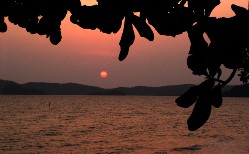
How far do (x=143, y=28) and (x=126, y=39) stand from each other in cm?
10

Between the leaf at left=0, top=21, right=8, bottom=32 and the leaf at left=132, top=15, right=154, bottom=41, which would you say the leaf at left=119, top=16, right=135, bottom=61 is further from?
the leaf at left=0, top=21, right=8, bottom=32

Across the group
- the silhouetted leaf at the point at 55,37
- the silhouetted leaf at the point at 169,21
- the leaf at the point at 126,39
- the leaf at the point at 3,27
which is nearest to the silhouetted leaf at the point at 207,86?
the silhouetted leaf at the point at 169,21

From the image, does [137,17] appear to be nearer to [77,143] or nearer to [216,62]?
[216,62]

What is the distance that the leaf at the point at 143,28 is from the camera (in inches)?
66.9

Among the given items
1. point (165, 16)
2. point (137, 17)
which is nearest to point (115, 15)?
point (137, 17)

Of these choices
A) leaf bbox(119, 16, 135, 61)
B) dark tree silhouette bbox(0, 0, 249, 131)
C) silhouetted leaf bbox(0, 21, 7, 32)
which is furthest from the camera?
silhouetted leaf bbox(0, 21, 7, 32)

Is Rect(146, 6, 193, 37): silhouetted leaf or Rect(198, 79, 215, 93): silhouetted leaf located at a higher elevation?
Rect(146, 6, 193, 37): silhouetted leaf

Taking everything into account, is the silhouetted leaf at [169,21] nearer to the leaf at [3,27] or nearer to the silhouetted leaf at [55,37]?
the silhouetted leaf at [55,37]

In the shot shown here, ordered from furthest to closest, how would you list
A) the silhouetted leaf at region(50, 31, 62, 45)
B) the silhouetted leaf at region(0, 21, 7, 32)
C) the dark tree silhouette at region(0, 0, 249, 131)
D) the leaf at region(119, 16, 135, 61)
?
the silhouetted leaf at region(0, 21, 7, 32), the silhouetted leaf at region(50, 31, 62, 45), the leaf at region(119, 16, 135, 61), the dark tree silhouette at region(0, 0, 249, 131)

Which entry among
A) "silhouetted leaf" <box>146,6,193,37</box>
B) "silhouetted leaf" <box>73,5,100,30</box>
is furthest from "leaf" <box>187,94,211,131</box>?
"silhouetted leaf" <box>73,5,100,30</box>

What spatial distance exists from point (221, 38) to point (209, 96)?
0.30 m

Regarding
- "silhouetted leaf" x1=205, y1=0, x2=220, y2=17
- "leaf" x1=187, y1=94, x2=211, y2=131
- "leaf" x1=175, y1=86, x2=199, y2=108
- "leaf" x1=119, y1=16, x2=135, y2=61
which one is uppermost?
"silhouetted leaf" x1=205, y1=0, x2=220, y2=17

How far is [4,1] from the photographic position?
2.26 metres

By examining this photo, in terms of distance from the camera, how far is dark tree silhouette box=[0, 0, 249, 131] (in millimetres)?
1639
